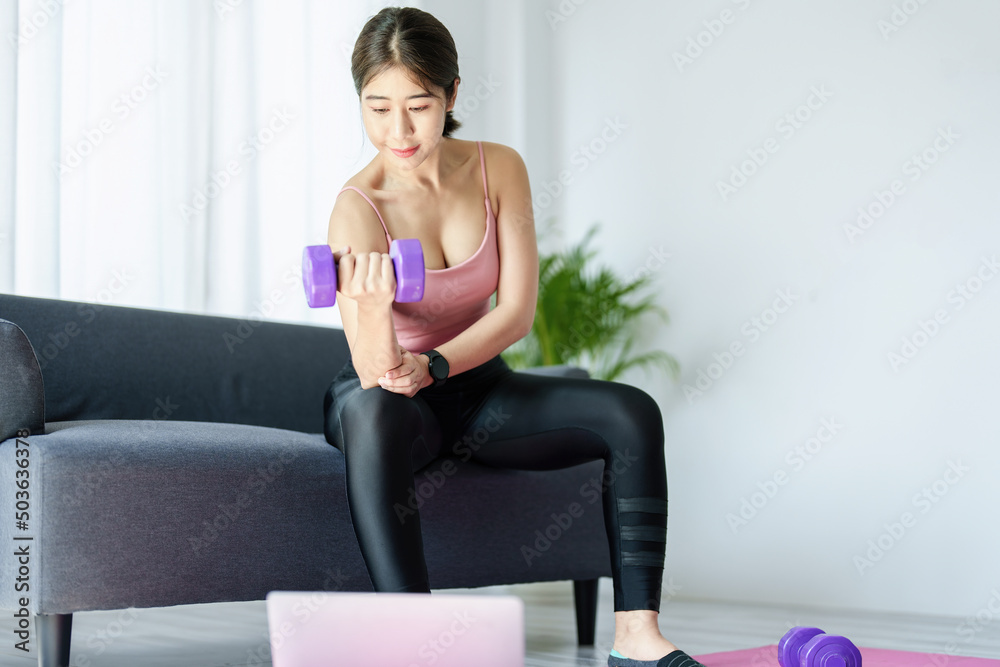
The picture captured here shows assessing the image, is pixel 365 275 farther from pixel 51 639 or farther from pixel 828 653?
pixel 828 653

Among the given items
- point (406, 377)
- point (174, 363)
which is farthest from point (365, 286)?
point (174, 363)

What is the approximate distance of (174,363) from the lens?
2111 millimetres

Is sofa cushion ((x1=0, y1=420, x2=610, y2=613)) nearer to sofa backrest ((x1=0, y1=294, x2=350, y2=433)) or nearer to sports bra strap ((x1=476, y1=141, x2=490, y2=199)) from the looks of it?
sofa backrest ((x1=0, y1=294, x2=350, y2=433))

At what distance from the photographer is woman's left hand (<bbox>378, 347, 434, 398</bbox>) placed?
1397 mm

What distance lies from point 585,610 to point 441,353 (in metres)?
0.93

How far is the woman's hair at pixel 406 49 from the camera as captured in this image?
4.94ft

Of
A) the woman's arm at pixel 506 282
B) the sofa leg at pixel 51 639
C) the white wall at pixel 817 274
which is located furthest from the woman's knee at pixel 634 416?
the white wall at pixel 817 274

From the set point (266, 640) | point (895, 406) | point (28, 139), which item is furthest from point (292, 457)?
point (895, 406)

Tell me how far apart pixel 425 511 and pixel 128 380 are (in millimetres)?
743

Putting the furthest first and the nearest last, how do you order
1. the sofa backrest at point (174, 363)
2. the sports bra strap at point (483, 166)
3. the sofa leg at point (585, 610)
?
the sofa leg at point (585, 610), the sofa backrest at point (174, 363), the sports bra strap at point (483, 166)

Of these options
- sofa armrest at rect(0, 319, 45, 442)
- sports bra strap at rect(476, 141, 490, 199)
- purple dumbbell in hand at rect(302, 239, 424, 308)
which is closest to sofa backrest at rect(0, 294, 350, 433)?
sofa armrest at rect(0, 319, 45, 442)

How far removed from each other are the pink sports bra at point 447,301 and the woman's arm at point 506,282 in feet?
0.10

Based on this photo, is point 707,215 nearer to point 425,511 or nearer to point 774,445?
point 774,445

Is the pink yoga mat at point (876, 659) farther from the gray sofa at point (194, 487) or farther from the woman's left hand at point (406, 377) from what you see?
the woman's left hand at point (406, 377)
